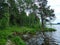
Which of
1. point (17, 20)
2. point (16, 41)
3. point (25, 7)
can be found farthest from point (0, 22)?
point (16, 41)

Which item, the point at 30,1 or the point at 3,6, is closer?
the point at 3,6

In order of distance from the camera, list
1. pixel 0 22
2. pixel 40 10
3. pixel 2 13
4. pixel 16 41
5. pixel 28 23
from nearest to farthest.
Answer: pixel 16 41 → pixel 0 22 → pixel 2 13 → pixel 28 23 → pixel 40 10

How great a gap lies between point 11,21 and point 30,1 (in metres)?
9.45

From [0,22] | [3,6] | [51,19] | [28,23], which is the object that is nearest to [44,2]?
[51,19]

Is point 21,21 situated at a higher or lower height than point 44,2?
lower

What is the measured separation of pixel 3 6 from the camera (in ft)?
192

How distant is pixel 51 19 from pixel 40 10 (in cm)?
546

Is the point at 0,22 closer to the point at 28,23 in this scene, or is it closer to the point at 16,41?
the point at 28,23

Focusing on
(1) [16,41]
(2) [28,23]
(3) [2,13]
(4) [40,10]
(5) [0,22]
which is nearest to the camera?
(1) [16,41]

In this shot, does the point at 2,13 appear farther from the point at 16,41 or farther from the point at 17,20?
the point at 16,41

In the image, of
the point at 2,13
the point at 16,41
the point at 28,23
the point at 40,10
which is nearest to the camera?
the point at 16,41

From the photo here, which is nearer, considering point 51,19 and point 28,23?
point 28,23

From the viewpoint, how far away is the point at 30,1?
212 ft

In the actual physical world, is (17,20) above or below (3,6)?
below
